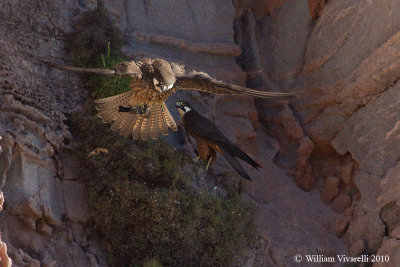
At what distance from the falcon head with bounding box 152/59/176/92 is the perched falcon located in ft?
2.83

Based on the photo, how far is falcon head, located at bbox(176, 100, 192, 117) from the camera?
23.5ft

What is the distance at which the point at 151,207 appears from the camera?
6.42 m

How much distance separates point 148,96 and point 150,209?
1.25 metres

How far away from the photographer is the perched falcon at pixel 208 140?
22.2 feet

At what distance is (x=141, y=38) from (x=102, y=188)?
2.53 metres

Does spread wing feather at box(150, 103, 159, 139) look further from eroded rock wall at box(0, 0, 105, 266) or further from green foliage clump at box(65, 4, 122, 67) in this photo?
green foliage clump at box(65, 4, 122, 67)

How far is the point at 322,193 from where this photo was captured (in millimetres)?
7672

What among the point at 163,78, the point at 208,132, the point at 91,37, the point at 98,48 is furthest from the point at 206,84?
the point at 91,37

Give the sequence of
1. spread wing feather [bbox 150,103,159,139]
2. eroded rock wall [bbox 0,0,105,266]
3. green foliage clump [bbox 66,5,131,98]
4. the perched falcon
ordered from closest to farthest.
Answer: eroded rock wall [bbox 0,0,105,266], spread wing feather [bbox 150,103,159,139], the perched falcon, green foliage clump [bbox 66,5,131,98]

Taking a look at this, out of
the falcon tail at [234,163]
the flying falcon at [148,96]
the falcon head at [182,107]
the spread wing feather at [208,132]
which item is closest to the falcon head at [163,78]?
the flying falcon at [148,96]

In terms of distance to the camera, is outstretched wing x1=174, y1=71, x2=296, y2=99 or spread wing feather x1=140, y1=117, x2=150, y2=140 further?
spread wing feather x1=140, y1=117, x2=150, y2=140

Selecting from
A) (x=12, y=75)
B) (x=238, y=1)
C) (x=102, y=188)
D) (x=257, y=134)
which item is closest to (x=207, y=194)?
(x=102, y=188)

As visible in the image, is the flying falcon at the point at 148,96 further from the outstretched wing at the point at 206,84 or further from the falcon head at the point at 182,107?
the falcon head at the point at 182,107

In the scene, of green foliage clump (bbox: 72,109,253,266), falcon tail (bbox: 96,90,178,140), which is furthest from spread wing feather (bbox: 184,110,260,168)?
green foliage clump (bbox: 72,109,253,266)
